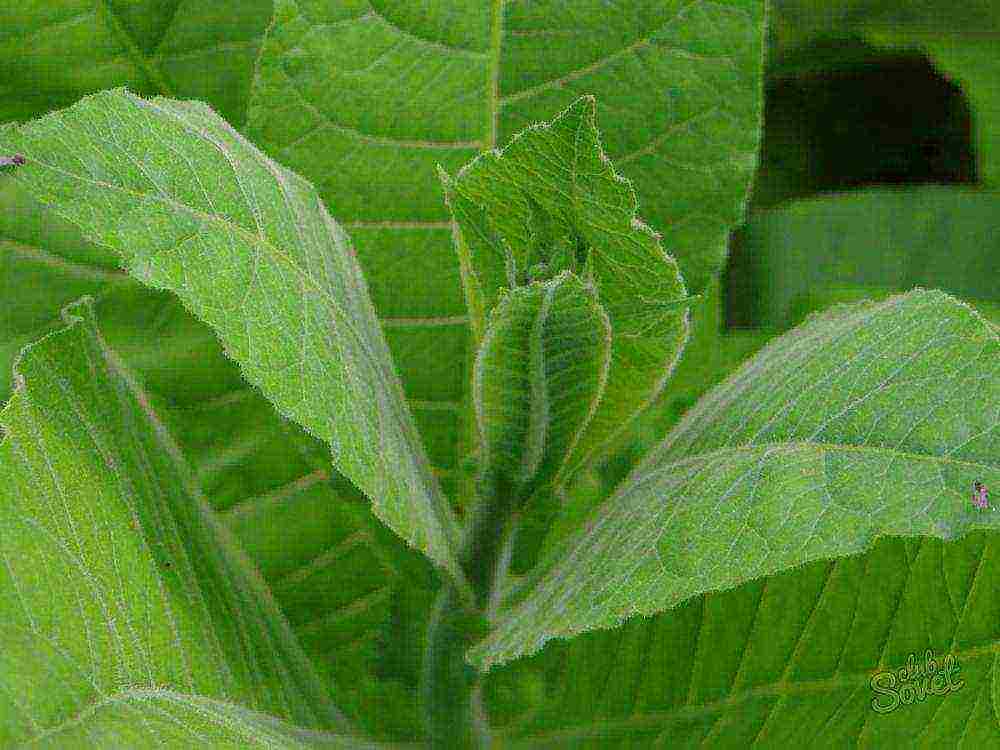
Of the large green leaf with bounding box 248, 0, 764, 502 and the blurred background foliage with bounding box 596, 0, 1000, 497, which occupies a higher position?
the large green leaf with bounding box 248, 0, 764, 502

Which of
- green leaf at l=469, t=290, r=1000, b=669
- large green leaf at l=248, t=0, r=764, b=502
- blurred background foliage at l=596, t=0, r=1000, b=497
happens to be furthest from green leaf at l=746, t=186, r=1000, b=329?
green leaf at l=469, t=290, r=1000, b=669

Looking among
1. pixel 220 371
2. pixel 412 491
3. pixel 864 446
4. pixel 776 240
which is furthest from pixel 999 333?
pixel 776 240

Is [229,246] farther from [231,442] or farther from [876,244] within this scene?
[876,244]

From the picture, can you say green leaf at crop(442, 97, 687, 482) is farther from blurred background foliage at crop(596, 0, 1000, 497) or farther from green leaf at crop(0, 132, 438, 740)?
blurred background foliage at crop(596, 0, 1000, 497)

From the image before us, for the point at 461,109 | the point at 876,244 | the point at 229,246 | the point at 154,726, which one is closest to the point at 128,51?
the point at 461,109

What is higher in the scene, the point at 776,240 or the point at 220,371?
the point at 220,371

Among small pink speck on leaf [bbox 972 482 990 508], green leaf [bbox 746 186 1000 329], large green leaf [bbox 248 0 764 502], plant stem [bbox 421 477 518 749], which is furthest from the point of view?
green leaf [bbox 746 186 1000 329]

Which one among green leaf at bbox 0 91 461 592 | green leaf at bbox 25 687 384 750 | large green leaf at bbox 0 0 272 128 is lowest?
green leaf at bbox 25 687 384 750

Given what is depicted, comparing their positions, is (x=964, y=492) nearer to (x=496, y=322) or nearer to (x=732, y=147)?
(x=496, y=322)
